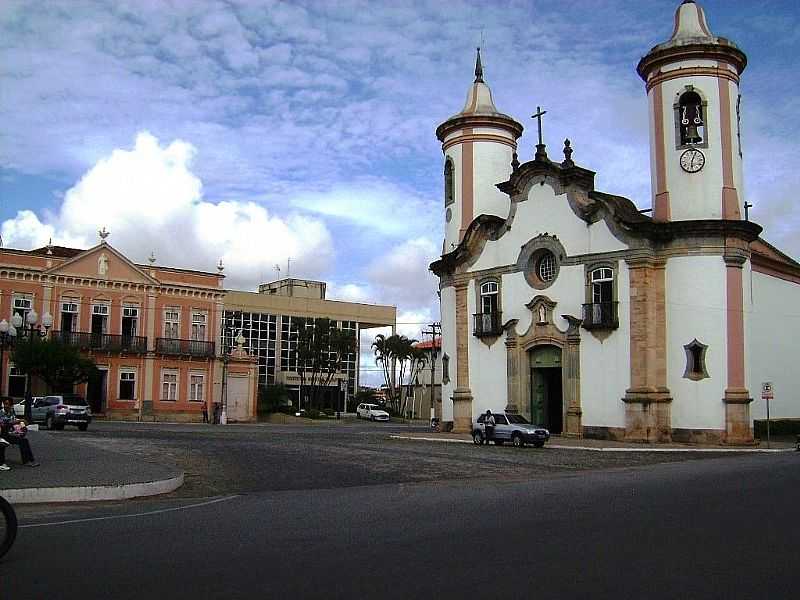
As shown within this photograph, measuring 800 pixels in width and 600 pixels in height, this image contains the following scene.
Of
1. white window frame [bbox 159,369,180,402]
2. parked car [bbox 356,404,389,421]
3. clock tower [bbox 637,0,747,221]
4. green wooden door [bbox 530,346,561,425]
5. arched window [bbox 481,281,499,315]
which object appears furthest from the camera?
parked car [bbox 356,404,389,421]

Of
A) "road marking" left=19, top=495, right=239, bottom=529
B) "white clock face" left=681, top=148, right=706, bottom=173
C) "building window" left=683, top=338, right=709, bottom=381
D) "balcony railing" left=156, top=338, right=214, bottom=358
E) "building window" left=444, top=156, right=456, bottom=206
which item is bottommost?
"road marking" left=19, top=495, right=239, bottom=529

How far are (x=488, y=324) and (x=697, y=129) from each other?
1228cm

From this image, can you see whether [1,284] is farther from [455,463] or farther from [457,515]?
[457,515]

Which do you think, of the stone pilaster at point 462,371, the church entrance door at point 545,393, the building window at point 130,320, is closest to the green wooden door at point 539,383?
the church entrance door at point 545,393

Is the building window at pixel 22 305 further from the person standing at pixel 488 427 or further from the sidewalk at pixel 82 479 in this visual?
the sidewalk at pixel 82 479

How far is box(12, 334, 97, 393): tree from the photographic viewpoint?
48.1 m

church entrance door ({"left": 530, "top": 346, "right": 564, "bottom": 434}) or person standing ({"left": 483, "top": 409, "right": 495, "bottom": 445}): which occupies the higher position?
church entrance door ({"left": 530, "top": 346, "right": 564, "bottom": 434})

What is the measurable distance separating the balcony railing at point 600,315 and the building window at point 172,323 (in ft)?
103

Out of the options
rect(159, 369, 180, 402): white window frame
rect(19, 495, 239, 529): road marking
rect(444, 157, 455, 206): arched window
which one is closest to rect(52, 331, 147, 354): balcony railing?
rect(159, 369, 180, 402): white window frame

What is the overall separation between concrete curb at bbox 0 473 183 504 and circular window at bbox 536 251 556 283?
26.0 metres

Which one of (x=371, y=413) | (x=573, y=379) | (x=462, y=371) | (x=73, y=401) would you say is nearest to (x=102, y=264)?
(x=73, y=401)

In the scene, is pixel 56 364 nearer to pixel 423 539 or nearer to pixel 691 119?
pixel 691 119

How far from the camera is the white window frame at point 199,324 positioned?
59.8 meters

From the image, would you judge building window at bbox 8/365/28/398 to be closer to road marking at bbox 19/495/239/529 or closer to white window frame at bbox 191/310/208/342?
white window frame at bbox 191/310/208/342
